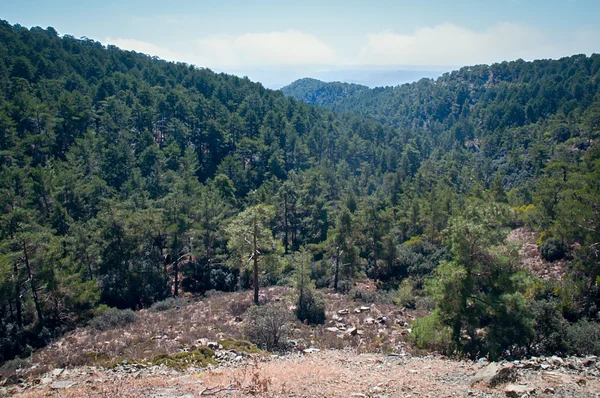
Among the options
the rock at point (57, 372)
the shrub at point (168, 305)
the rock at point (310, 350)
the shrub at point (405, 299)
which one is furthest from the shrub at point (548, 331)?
the shrub at point (168, 305)

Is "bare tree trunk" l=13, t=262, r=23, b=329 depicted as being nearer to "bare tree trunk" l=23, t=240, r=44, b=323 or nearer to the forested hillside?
the forested hillside

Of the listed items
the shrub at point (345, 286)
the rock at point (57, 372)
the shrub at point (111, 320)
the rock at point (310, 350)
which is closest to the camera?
the rock at point (57, 372)

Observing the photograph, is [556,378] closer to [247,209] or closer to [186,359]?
[186,359]

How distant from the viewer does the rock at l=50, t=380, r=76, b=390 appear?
10672 millimetres

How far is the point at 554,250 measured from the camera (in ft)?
90.8

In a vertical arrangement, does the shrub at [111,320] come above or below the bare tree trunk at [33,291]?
below

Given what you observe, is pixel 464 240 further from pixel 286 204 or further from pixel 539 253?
pixel 286 204

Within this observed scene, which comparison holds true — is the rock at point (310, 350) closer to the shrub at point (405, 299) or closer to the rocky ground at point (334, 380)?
the rocky ground at point (334, 380)

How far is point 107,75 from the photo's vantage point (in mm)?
83188

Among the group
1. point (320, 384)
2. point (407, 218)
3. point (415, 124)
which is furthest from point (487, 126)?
point (320, 384)

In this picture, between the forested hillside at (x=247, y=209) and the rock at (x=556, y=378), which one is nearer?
the rock at (x=556, y=378)

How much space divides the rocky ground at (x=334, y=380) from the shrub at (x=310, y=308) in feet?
25.7

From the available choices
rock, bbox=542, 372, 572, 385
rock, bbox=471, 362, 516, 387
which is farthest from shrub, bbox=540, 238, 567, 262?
rock, bbox=471, 362, 516, 387

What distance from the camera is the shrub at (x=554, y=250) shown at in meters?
27.5
